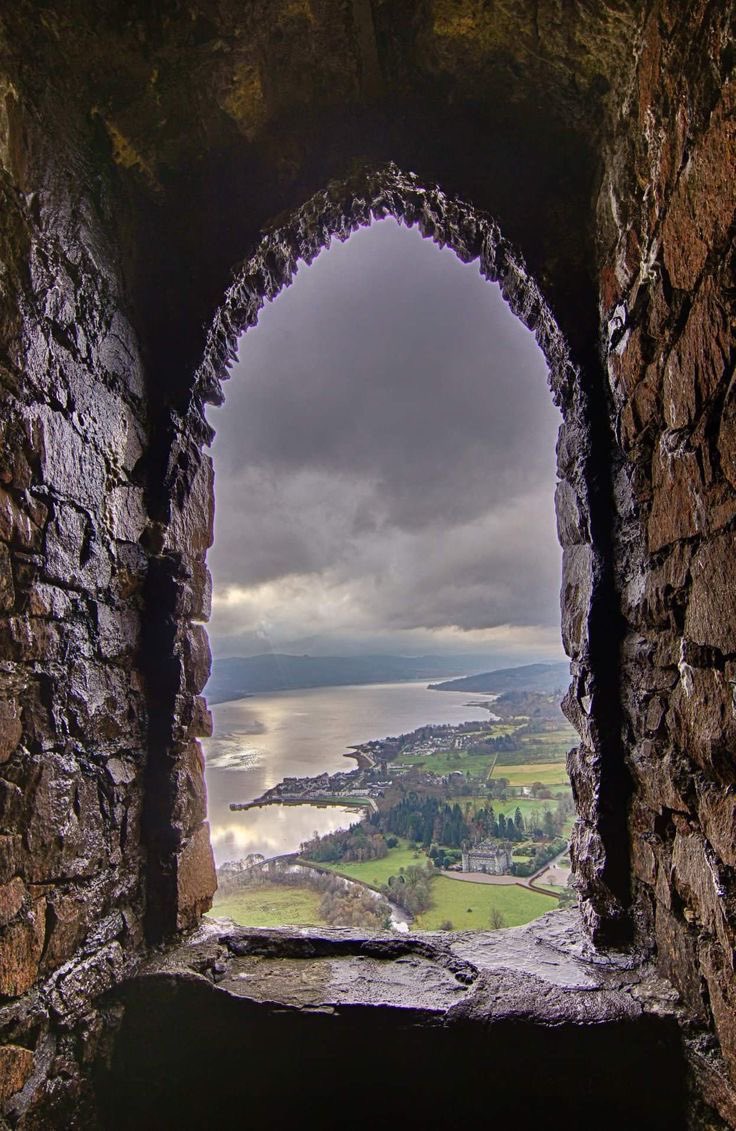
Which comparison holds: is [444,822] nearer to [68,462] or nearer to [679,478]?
[679,478]

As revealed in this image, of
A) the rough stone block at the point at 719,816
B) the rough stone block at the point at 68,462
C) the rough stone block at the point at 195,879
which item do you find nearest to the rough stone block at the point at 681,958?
the rough stone block at the point at 719,816

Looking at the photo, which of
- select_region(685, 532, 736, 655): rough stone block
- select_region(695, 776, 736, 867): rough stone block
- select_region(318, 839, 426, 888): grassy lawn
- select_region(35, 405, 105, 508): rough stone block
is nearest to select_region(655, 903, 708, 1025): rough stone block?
select_region(695, 776, 736, 867): rough stone block

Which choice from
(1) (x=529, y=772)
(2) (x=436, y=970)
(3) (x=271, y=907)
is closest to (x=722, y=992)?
(2) (x=436, y=970)

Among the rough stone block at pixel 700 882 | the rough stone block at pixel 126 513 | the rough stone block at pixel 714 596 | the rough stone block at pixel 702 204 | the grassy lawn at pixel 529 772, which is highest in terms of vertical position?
the rough stone block at pixel 702 204

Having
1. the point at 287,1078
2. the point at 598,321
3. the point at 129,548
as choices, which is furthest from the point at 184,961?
the point at 598,321

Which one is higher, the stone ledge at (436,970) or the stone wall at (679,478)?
the stone wall at (679,478)

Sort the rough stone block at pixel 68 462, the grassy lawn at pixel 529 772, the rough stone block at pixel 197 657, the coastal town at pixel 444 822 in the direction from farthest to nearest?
the grassy lawn at pixel 529 772 → the coastal town at pixel 444 822 → the rough stone block at pixel 197 657 → the rough stone block at pixel 68 462

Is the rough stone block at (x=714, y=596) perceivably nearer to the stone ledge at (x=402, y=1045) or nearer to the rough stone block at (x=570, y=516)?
the rough stone block at (x=570, y=516)

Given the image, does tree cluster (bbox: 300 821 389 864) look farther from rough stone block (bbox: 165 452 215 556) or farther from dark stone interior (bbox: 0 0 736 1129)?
rough stone block (bbox: 165 452 215 556)
